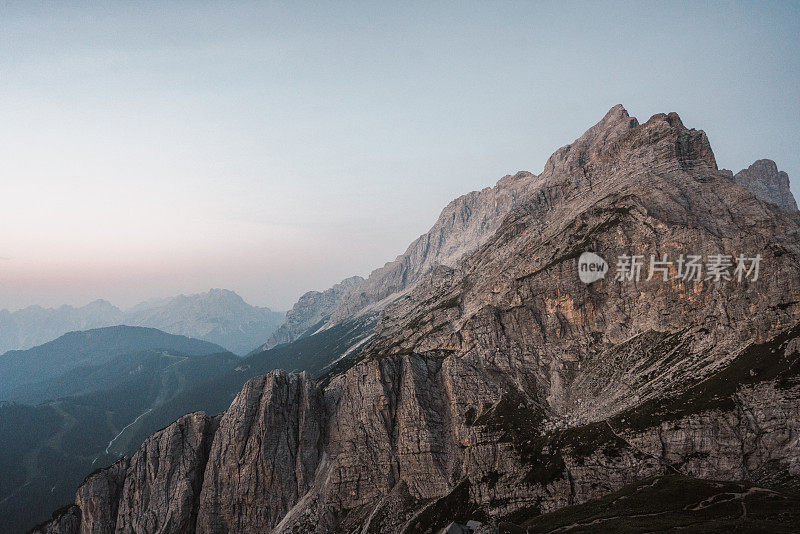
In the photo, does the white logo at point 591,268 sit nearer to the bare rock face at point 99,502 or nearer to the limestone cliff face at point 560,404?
the limestone cliff face at point 560,404

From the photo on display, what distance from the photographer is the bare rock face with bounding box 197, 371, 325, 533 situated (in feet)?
367

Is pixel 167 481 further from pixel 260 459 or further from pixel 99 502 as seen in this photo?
pixel 260 459

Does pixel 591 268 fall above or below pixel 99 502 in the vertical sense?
above

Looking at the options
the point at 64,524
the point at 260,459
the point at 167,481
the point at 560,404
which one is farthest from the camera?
the point at 560,404

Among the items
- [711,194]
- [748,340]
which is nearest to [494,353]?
[748,340]

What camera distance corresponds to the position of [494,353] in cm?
14038

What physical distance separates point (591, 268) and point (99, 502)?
177 m

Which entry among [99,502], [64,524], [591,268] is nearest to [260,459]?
[99,502]

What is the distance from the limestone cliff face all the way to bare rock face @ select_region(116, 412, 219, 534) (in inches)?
107

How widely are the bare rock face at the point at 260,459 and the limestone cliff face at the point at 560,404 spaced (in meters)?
0.45

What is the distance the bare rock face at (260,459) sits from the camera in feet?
367

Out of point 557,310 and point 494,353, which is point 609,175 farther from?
point 494,353

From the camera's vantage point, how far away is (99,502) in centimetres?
11331

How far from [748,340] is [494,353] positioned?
7071 cm
